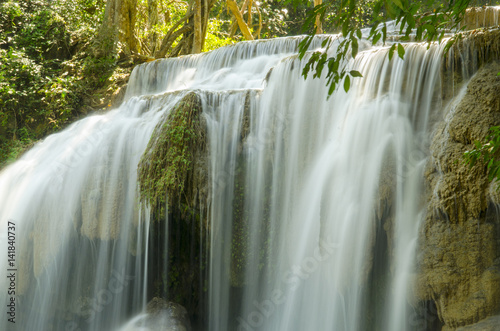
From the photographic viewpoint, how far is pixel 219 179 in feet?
20.5

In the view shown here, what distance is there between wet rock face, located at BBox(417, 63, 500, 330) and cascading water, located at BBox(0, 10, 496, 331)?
24 cm

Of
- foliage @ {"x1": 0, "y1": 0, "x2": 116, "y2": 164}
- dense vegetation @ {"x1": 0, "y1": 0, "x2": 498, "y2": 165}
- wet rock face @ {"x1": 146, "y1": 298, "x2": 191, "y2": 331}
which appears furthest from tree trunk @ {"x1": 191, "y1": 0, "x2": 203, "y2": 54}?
wet rock face @ {"x1": 146, "y1": 298, "x2": 191, "y2": 331}

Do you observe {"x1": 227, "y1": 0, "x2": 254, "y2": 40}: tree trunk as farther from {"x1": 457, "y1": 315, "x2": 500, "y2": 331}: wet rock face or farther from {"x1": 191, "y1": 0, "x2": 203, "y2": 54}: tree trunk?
{"x1": 457, "y1": 315, "x2": 500, "y2": 331}: wet rock face

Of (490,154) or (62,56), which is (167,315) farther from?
(62,56)

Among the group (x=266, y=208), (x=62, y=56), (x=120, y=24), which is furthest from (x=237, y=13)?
(x=266, y=208)

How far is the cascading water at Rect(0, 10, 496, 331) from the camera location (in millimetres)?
4816

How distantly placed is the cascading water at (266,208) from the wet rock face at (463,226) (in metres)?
0.24

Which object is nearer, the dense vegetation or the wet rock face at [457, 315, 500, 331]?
the wet rock face at [457, 315, 500, 331]

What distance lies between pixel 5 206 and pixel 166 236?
313 cm

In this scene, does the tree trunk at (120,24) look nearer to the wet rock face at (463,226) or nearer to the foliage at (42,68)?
the foliage at (42,68)

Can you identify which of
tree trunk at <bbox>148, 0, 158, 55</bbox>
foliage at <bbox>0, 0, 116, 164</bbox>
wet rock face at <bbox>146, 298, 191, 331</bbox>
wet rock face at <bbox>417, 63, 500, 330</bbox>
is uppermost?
tree trunk at <bbox>148, 0, 158, 55</bbox>

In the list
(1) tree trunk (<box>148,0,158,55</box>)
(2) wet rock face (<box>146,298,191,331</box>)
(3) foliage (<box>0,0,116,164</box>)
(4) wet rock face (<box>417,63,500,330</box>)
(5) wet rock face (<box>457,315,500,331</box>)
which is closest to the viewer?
(5) wet rock face (<box>457,315,500,331</box>)

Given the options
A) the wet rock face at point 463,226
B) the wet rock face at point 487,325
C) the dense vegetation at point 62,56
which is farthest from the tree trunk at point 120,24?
the wet rock face at point 487,325

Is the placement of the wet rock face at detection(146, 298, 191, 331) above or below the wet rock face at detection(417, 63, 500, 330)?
below
